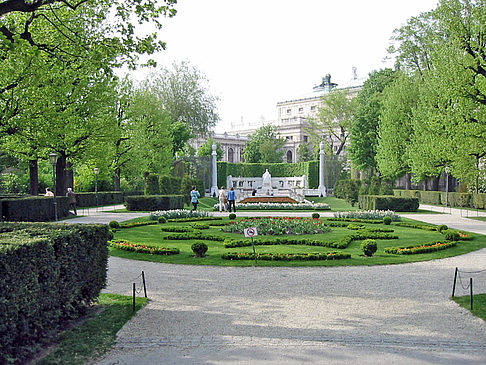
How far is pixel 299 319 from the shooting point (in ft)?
21.7

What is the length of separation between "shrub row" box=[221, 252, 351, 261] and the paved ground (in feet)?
3.46

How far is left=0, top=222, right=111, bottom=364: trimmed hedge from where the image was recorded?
4871 mm

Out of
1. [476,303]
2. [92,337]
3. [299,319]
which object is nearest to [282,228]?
[476,303]

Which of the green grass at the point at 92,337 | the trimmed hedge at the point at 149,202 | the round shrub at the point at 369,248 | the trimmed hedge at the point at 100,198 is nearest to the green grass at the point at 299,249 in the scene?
the round shrub at the point at 369,248

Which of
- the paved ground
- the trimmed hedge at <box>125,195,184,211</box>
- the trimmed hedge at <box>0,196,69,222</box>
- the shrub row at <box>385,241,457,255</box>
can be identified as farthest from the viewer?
the trimmed hedge at <box>125,195,184,211</box>

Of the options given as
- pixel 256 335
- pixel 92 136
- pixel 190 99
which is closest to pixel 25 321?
pixel 256 335

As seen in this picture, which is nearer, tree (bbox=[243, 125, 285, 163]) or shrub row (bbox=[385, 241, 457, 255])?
shrub row (bbox=[385, 241, 457, 255])

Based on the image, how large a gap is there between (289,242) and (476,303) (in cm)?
710

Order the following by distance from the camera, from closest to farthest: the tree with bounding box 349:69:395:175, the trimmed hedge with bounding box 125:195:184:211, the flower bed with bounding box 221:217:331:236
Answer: the flower bed with bounding box 221:217:331:236 < the trimmed hedge with bounding box 125:195:184:211 < the tree with bounding box 349:69:395:175

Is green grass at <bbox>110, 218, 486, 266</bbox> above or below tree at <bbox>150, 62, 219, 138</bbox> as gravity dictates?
below

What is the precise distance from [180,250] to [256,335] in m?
7.40

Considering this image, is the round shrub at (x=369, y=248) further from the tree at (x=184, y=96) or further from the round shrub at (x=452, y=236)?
the tree at (x=184, y=96)

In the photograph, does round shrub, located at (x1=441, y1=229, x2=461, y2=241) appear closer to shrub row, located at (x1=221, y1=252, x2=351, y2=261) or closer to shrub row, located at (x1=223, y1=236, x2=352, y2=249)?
shrub row, located at (x1=223, y1=236, x2=352, y2=249)

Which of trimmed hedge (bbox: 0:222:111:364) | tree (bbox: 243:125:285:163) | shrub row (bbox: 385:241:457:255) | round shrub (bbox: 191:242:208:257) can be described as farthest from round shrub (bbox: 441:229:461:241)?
tree (bbox: 243:125:285:163)
